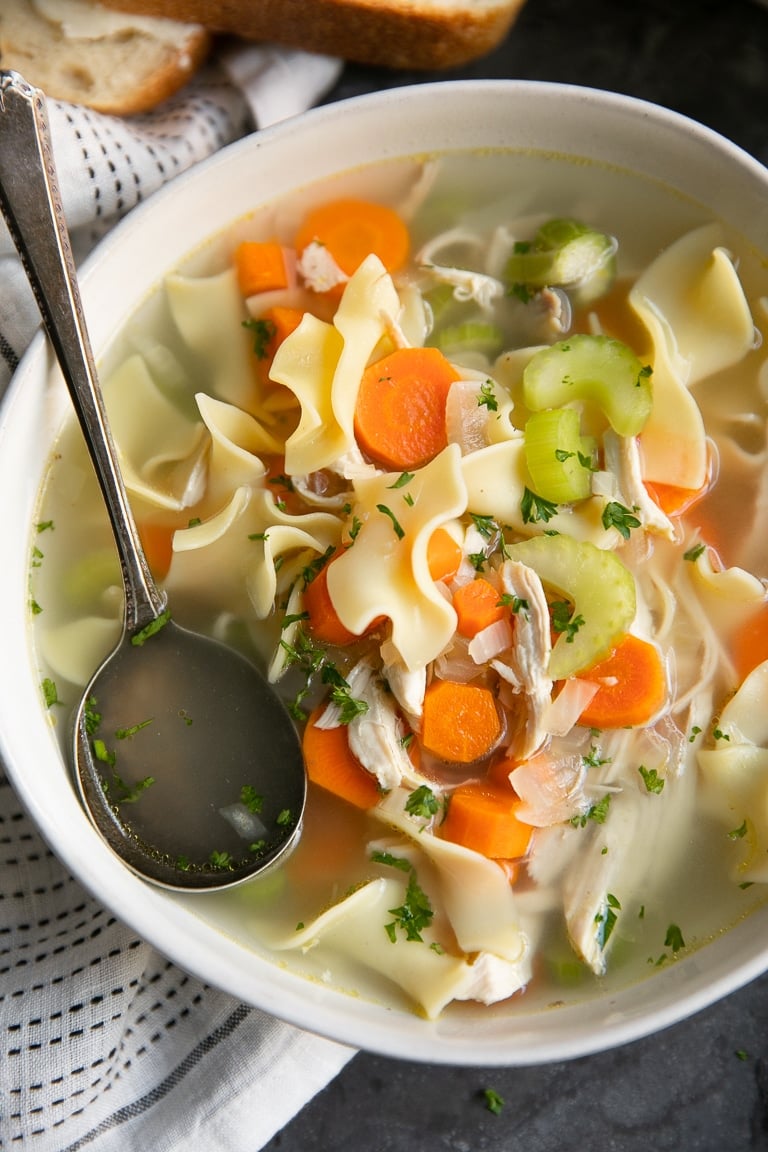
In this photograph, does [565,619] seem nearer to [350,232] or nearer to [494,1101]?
[350,232]

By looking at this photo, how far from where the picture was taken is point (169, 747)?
3.40 meters

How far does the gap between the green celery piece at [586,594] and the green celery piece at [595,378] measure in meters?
0.48

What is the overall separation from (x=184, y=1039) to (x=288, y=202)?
116 inches

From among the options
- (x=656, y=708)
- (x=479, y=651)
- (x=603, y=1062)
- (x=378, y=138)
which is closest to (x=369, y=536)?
(x=479, y=651)

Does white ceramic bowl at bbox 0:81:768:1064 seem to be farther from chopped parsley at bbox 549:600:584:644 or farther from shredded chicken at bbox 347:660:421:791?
chopped parsley at bbox 549:600:584:644

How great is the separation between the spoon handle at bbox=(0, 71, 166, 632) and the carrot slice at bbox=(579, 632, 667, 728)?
145cm

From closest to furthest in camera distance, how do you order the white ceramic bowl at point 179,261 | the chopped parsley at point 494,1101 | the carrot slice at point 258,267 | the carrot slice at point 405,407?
the white ceramic bowl at point 179,261
the carrot slice at point 405,407
the carrot slice at point 258,267
the chopped parsley at point 494,1101

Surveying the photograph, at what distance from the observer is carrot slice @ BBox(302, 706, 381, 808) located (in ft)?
11.3

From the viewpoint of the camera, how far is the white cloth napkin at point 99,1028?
3592 mm

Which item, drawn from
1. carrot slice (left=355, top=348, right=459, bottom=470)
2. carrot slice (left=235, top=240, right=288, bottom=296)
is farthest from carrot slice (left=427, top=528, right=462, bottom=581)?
carrot slice (left=235, top=240, right=288, bottom=296)

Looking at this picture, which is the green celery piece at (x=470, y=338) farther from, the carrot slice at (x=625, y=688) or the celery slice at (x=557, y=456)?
the carrot slice at (x=625, y=688)

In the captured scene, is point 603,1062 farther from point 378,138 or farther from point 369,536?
point 378,138

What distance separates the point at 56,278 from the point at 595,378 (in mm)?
1714

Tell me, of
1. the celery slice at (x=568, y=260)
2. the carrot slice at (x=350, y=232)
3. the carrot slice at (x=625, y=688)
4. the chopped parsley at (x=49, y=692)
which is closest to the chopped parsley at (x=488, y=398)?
the celery slice at (x=568, y=260)
